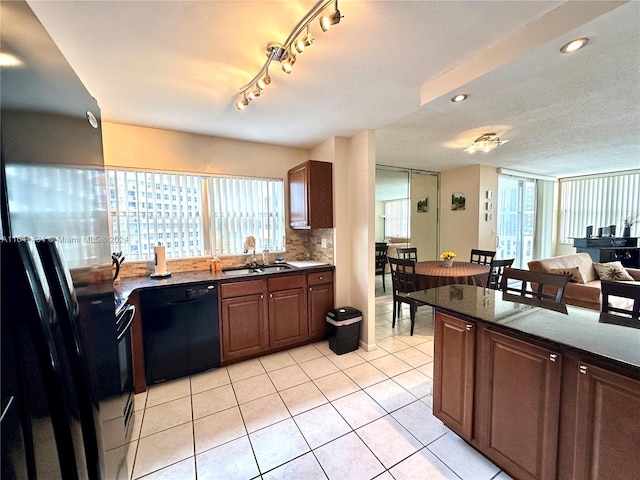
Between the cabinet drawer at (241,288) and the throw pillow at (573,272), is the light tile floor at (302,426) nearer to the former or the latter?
the cabinet drawer at (241,288)

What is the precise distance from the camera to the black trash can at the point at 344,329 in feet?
9.69

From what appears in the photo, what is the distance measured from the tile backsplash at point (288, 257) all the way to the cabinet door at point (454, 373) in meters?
1.74

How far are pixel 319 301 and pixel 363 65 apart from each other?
2388 millimetres

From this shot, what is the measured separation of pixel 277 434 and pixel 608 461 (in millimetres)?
1724

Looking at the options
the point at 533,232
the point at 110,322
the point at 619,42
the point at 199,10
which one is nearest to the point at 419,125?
the point at 619,42

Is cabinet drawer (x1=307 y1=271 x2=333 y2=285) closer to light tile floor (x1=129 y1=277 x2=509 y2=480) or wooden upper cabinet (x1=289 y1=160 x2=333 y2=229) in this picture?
wooden upper cabinet (x1=289 y1=160 x2=333 y2=229)

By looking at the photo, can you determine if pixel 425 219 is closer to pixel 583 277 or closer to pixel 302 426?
pixel 583 277

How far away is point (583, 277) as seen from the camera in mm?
3910

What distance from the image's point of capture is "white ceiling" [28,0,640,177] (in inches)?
52.2

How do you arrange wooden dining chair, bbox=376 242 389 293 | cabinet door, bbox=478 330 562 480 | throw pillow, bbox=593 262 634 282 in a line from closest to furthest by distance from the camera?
cabinet door, bbox=478 330 562 480 < throw pillow, bbox=593 262 634 282 < wooden dining chair, bbox=376 242 389 293

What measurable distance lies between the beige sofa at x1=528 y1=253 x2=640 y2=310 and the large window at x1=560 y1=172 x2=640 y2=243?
102 inches

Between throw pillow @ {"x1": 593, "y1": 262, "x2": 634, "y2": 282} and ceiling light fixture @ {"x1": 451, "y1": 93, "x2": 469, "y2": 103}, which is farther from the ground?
ceiling light fixture @ {"x1": 451, "y1": 93, "x2": 469, "y2": 103}

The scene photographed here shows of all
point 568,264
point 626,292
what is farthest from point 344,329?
point 568,264

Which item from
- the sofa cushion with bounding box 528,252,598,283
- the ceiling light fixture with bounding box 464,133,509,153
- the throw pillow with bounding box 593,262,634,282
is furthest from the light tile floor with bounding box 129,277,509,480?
the throw pillow with bounding box 593,262,634,282
